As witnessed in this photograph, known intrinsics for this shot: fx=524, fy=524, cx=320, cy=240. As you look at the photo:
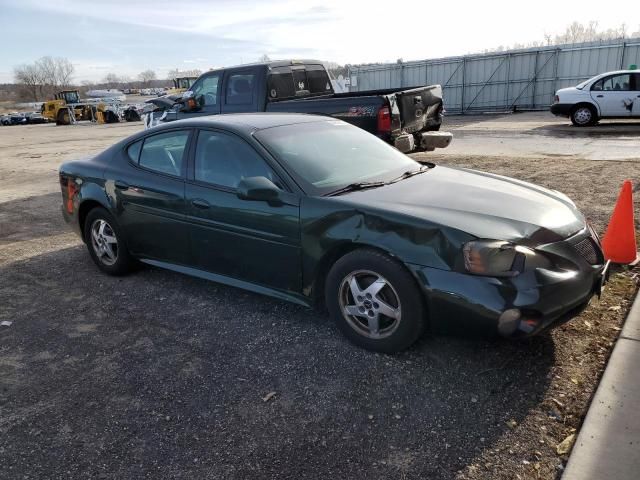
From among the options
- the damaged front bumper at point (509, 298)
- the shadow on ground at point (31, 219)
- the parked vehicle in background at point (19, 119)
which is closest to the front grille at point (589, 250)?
the damaged front bumper at point (509, 298)

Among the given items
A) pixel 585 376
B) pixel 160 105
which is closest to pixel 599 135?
pixel 160 105

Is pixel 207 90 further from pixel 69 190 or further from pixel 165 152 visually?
pixel 165 152

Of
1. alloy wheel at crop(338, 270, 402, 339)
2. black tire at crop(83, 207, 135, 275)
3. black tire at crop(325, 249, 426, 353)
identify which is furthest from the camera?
black tire at crop(83, 207, 135, 275)

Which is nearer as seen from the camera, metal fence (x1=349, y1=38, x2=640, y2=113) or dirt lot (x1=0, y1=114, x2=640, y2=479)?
dirt lot (x1=0, y1=114, x2=640, y2=479)

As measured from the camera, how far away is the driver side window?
30.2ft

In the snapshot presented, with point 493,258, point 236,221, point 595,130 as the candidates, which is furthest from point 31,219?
point 595,130

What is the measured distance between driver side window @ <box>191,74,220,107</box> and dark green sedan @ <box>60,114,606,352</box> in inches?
177

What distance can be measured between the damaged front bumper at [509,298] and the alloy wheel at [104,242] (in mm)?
3189

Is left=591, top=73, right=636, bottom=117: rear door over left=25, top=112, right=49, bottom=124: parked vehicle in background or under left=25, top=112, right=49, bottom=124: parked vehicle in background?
over

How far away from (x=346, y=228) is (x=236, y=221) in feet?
3.12

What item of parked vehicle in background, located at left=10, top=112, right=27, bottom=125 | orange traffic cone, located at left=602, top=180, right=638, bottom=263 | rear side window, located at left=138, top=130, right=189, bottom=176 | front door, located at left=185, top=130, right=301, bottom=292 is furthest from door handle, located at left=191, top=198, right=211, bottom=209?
parked vehicle in background, located at left=10, top=112, right=27, bottom=125

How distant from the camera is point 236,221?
388cm

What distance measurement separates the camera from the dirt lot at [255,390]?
253cm

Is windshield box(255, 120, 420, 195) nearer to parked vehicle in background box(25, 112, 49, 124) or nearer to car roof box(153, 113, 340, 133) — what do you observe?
car roof box(153, 113, 340, 133)
